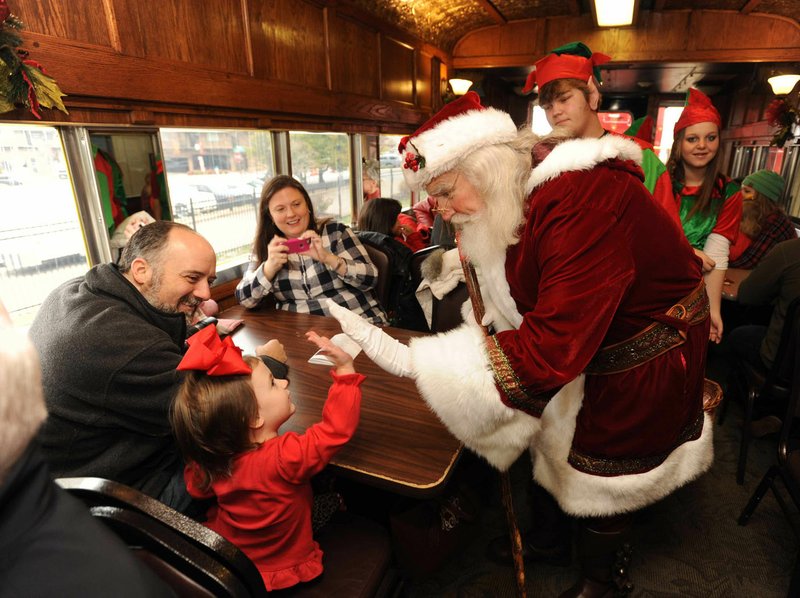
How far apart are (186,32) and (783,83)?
6347 mm

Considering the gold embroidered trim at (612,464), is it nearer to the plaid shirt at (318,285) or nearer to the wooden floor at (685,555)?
the wooden floor at (685,555)

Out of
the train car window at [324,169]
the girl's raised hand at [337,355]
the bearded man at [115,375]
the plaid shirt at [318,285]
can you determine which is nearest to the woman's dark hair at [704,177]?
the plaid shirt at [318,285]

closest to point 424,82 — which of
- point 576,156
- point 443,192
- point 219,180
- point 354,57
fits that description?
point 354,57

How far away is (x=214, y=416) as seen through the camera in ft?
3.61

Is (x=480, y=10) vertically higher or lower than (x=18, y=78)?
higher

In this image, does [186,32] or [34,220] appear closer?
[34,220]

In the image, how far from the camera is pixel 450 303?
2217 mm

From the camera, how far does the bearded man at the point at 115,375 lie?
4.01ft

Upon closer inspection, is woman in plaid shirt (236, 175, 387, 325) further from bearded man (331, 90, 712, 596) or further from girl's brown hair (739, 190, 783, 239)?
girl's brown hair (739, 190, 783, 239)

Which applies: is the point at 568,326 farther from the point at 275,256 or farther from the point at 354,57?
the point at 354,57

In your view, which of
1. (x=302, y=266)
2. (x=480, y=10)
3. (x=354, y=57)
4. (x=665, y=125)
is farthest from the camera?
(x=665, y=125)

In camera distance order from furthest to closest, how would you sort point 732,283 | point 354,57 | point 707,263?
point 354,57, point 732,283, point 707,263

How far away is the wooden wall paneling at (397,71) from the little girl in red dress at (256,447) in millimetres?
4471

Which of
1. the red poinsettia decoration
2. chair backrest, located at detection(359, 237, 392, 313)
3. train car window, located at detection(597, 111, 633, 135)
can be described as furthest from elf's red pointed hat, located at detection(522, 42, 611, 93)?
train car window, located at detection(597, 111, 633, 135)
